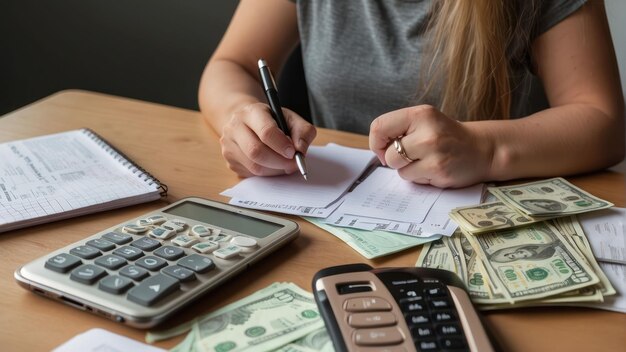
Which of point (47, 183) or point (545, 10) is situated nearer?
point (47, 183)

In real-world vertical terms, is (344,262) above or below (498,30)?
below

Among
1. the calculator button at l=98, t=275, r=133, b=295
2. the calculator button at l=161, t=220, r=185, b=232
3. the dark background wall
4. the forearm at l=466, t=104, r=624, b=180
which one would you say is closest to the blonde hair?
the forearm at l=466, t=104, r=624, b=180

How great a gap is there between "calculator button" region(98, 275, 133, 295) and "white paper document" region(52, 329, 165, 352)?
0.03 meters

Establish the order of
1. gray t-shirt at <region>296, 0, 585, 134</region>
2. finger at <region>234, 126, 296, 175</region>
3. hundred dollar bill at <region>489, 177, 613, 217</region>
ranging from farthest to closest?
gray t-shirt at <region>296, 0, 585, 134</region>, finger at <region>234, 126, 296, 175</region>, hundred dollar bill at <region>489, 177, 613, 217</region>

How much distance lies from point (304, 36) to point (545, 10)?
0.45m

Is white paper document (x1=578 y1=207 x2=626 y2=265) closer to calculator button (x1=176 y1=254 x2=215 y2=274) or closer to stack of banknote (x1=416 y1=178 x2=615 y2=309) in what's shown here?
stack of banknote (x1=416 y1=178 x2=615 y2=309)

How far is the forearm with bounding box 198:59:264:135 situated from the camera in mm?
979

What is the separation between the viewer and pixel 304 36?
4.03 feet

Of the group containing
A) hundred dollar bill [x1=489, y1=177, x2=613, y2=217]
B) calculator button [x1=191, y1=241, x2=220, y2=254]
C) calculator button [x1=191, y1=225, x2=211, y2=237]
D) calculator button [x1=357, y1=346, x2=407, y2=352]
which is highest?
hundred dollar bill [x1=489, y1=177, x2=613, y2=217]

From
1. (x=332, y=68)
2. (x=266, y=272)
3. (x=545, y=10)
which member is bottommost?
(x=266, y=272)

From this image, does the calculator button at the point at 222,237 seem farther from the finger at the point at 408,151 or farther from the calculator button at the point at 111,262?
the finger at the point at 408,151

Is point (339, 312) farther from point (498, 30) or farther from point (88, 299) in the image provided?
point (498, 30)

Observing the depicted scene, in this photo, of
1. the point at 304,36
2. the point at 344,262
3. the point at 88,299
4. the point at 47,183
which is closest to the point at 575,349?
the point at 344,262

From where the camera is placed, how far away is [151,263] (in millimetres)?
557
